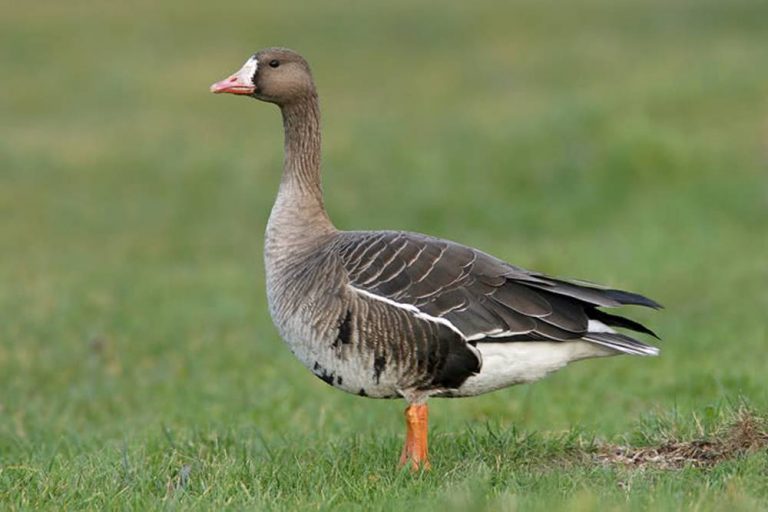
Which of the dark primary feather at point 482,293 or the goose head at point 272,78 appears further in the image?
the goose head at point 272,78

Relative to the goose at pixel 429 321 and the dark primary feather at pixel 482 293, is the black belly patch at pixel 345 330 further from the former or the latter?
the dark primary feather at pixel 482 293

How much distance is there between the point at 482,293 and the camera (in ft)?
19.5

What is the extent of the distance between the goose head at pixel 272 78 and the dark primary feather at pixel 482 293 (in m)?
1.19

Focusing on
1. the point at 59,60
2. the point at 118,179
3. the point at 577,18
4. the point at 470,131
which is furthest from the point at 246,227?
the point at 577,18

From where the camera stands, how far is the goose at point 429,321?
19.1ft

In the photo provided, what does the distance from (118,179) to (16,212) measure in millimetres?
2113

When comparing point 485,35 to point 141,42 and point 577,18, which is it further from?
point 141,42

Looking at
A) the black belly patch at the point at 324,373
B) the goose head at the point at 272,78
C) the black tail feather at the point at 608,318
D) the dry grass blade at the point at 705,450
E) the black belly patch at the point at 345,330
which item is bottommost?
the dry grass blade at the point at 705,450

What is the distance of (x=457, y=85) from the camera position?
24.8 m

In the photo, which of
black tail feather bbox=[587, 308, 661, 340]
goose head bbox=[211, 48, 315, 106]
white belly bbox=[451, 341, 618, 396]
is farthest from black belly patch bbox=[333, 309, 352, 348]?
goose head bbox=[211, 48, 315, 106]

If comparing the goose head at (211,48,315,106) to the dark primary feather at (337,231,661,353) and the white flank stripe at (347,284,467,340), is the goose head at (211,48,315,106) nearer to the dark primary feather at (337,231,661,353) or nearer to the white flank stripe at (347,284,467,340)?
the dark primary feather at (337,231,661,353)

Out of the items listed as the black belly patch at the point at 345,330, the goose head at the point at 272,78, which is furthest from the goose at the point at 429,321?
the goose head at the point at 272,78

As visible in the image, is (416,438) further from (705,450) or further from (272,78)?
(272,78)

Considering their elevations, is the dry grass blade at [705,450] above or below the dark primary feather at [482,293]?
below
